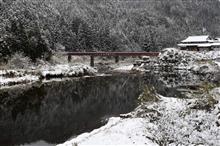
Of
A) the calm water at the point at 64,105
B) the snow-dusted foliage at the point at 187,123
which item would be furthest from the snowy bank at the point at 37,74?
the snow-dusted foliage at the point at 187,123

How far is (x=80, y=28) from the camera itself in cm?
10956

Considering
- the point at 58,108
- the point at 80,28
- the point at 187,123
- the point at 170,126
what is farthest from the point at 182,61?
the point at 80,28

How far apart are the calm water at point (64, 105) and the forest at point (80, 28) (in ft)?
62.4

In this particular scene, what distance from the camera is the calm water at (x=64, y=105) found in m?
27.2

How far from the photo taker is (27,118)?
32125 millimetres

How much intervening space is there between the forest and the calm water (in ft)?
62.4

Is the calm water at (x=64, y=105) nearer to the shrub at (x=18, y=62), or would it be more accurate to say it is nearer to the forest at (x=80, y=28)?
the shrub at (x=18, y=62)

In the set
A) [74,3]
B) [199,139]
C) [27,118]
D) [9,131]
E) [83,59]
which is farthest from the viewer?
[74,3]

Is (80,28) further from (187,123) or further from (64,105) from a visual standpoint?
(187,123)

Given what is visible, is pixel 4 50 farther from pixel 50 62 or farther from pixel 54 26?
pixel 54 26

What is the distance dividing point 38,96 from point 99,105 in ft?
29.9

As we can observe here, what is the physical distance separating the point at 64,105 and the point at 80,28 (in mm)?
73950

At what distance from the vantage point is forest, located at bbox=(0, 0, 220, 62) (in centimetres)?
7231

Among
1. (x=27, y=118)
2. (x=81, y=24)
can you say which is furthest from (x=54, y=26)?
(x=27, y=118)
